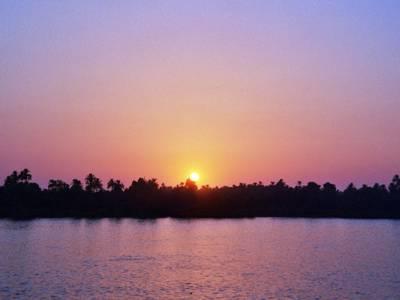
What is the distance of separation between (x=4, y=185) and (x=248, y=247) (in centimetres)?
12245

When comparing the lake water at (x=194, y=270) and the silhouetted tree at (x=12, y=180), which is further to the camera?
the silhouetted tree at (x=12, y=180)

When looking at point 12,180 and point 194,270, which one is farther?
point 12,180

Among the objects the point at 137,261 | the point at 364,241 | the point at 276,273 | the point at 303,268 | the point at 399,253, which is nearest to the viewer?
the point at 276,273

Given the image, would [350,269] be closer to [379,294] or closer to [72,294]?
[379,294]

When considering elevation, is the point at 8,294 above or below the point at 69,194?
below

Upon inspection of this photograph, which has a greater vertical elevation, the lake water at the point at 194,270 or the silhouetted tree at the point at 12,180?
the silhouetted tree at the point at 12,180

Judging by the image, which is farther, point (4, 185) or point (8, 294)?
point (4, 185)

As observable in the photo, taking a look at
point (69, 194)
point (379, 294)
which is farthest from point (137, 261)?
point (69, 194)

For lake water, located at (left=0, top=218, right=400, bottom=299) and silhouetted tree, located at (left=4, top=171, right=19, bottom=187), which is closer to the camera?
lake water, located at (left=0, top=218, right=400, bottom=299)

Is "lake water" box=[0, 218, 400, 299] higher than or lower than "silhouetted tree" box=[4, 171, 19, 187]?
lower

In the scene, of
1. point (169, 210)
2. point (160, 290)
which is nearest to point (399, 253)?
point (160, 290)

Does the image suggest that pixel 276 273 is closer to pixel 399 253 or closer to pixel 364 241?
pixel 399 253

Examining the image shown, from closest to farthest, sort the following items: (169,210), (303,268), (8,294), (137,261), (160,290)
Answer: (8,294) < (160,290) < (303,268) < (137,261) < (169,210)

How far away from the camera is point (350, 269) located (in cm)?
5700
